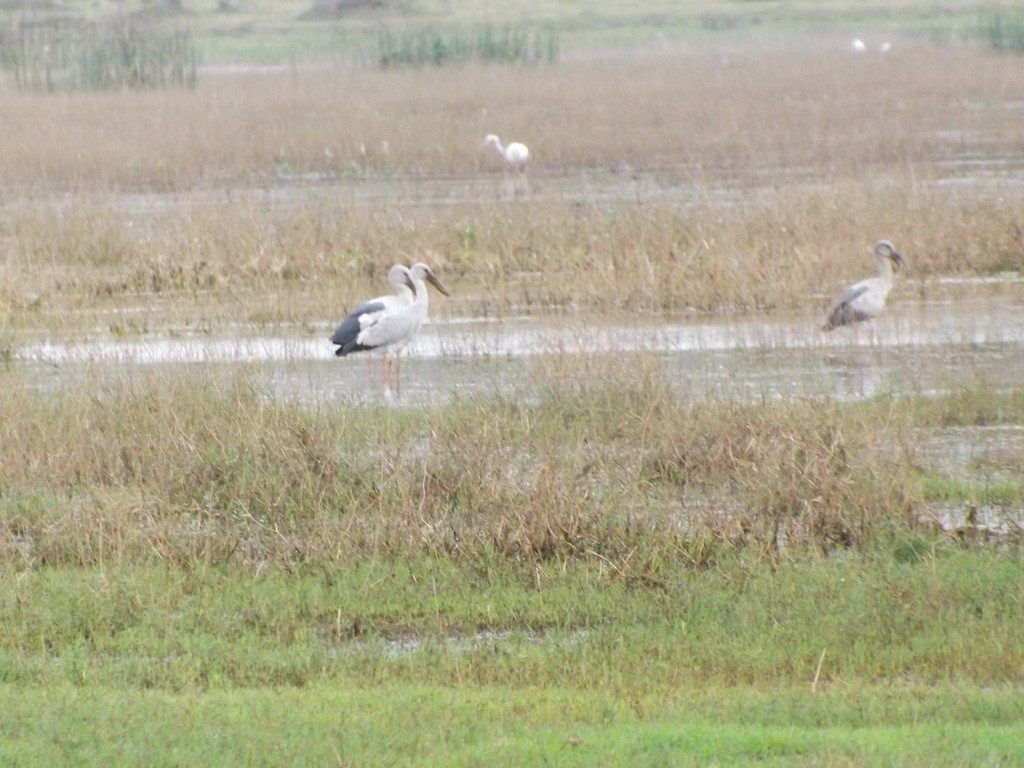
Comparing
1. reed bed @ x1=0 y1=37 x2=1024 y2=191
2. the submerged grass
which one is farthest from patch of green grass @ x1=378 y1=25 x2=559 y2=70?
the submerged grass

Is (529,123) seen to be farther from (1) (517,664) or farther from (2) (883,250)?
(1) (517,664)

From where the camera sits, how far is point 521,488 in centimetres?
757

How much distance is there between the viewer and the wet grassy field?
5188mm

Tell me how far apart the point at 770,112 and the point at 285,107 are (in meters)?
10.4

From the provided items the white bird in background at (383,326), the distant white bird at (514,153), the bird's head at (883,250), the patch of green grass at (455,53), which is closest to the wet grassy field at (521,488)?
the white bird in background at (383,326)

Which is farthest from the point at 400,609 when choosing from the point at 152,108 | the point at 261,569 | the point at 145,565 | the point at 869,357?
the point at 152,108

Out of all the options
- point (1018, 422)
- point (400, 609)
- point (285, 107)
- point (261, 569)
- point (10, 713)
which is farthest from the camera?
point (285, 107)

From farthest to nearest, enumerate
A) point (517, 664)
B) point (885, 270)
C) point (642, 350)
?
1. point (885, 270)
2. point (642, 350)
3. point (517, 664)

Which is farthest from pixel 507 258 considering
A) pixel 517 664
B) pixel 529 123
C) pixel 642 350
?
pixel 529 123

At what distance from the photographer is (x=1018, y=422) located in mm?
9875

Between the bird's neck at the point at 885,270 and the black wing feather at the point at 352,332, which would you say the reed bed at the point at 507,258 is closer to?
the bird's neck at the point at 885,270

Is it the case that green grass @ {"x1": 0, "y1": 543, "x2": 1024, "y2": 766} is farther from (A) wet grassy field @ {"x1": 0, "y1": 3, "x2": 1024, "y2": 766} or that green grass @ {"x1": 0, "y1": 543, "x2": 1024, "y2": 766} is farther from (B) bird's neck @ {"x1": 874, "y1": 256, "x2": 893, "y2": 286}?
(B) bird's neck @ {"x1": 874, "y1": 256, "x2": 893, "y2": 286}

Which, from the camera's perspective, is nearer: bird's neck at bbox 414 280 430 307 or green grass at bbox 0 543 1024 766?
green grass at bbox 0 543 1024 766

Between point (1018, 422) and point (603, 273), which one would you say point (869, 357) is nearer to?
point (1018, 422)
